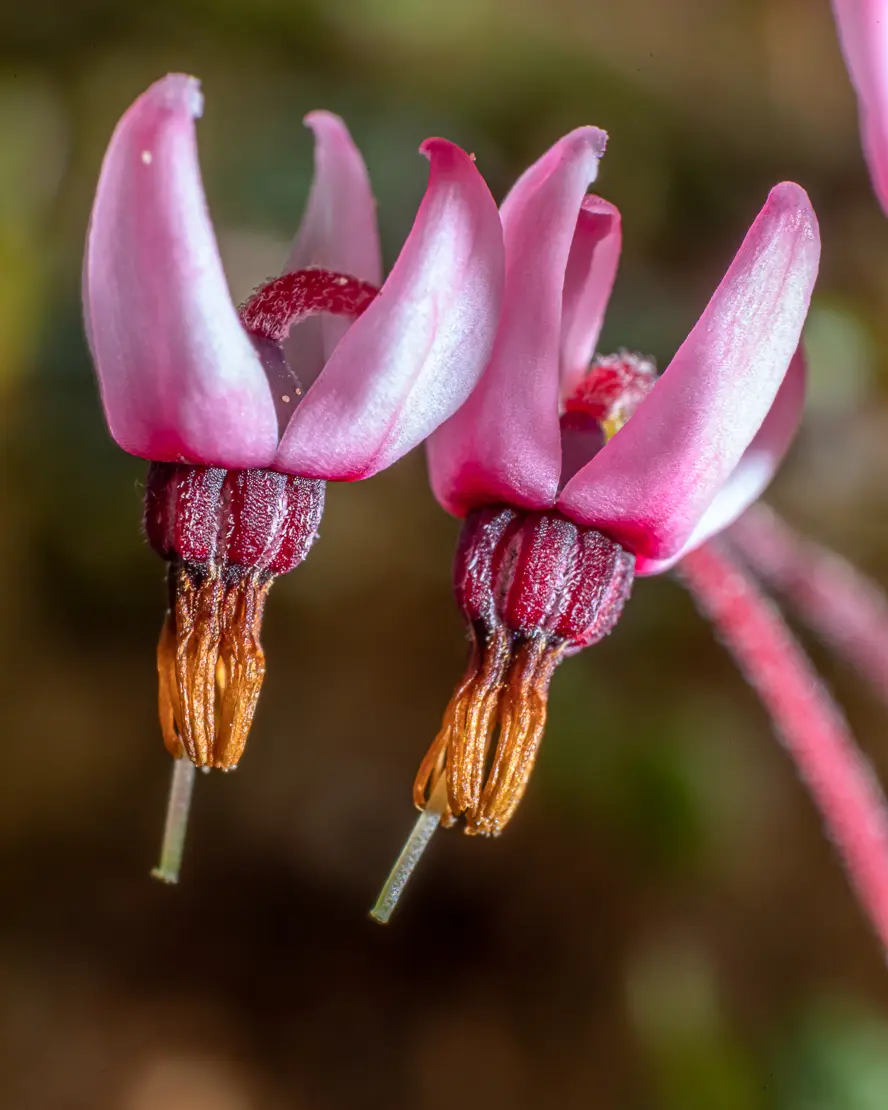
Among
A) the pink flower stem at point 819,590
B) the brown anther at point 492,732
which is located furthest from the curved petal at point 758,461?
the pink flower stem at point 819,590

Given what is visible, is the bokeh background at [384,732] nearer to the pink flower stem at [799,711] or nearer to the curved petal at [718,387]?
the pink flower stem at [799,711]

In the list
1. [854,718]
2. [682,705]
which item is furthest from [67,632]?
[854,718]

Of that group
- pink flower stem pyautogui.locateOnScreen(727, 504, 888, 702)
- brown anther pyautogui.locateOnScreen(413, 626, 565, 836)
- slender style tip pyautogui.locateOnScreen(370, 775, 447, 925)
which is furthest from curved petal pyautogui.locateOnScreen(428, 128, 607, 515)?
pink flower stem pyautogui.locateOnScreen(727, 504, 888, 702)

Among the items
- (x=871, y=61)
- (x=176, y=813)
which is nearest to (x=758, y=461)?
(x=871, y=61)

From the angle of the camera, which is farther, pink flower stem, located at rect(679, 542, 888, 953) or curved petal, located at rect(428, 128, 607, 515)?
pink flower stem, located at rect(679, 542, 888, 953)

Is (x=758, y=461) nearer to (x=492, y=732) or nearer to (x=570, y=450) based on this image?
(x=570, y=450)

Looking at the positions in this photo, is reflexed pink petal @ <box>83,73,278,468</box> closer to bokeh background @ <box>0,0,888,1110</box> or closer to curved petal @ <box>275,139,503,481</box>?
curved petal @ <box>275,139,503,481</box>

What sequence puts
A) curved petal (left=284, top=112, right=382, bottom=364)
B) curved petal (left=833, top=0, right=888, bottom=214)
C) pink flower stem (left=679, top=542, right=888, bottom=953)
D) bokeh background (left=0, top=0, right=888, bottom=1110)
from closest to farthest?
curved petal (left=833, top=0, right=888, bottom=214) → curved petal (left=284, top=112, right=382, bottom=364) → pink flower stem (left=679, top=542, right=888, bottom=953) → bokeh background (left=0, top=0, right=888, bottom=1110)
